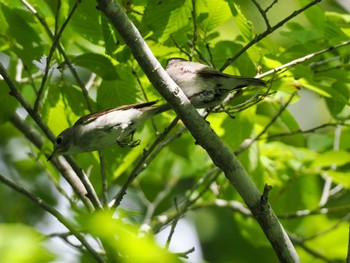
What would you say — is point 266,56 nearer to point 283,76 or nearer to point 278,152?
point 283,76

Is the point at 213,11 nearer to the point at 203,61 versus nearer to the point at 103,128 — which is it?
the point at 203,61

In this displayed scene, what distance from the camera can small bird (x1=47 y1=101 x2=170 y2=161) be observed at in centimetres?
367

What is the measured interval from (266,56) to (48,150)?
4.55 ft

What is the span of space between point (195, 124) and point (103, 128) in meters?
0.78

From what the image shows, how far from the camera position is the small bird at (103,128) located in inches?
144

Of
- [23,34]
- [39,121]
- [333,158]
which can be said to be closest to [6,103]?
[23,34]

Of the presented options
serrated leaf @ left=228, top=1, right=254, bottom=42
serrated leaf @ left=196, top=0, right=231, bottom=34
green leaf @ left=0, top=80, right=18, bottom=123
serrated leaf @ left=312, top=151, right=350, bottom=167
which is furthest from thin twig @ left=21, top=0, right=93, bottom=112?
serrated leaf @ left=312, top=151, right=350, bottom=167

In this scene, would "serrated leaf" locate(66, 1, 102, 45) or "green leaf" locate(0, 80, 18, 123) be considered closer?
"serrated leaf" locate(66, 1, 102, 45)

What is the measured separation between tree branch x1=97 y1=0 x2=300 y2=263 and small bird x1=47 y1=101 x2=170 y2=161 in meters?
0.57

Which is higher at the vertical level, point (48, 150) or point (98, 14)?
point (98, 14)

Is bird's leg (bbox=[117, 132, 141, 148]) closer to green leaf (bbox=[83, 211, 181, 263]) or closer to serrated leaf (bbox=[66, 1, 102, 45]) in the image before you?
serrated leaf (bbox=[66, 1, 102, 45])

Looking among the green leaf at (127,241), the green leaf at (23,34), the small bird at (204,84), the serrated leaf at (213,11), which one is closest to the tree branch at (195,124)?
the small bird at (204,84)

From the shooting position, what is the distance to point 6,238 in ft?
4.18

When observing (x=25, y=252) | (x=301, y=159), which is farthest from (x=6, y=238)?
(x=301, y=159)
